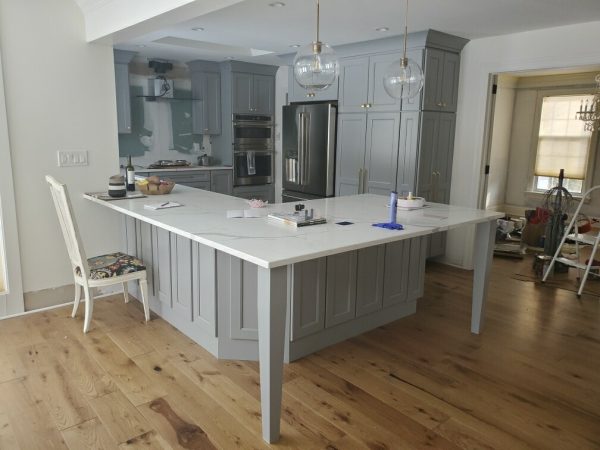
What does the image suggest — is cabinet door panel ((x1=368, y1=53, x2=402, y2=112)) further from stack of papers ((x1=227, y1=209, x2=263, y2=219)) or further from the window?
the window

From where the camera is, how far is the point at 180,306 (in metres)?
3.00

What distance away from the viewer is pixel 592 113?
6.08m

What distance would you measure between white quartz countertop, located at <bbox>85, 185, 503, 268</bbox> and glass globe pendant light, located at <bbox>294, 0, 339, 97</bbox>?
0.75 meters

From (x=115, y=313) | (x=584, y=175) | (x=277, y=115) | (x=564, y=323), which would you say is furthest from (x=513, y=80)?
(x=115, y=313)

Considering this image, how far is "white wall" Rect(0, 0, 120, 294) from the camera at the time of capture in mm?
3195

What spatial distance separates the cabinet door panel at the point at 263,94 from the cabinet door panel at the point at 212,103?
0.48 meters

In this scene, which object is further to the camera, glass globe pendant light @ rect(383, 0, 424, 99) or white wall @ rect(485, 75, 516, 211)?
white wall @ rect(485, 75, 516, 211)

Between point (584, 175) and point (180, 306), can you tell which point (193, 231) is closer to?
point (180, 306)

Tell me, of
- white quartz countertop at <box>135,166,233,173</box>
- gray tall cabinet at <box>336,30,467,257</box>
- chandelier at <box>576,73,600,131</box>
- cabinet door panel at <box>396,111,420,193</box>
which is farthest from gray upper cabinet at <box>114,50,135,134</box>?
chandelier at <box>576,73,600,131</box>

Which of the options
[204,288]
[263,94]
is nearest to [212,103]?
[263,94]

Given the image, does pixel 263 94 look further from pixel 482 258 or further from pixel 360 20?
pixel 482 258

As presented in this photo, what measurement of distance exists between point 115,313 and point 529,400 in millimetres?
2736

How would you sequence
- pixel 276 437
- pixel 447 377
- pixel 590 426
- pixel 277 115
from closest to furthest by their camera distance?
1. pixel 276 437
2. pixel 590 426
3. pixel 447 377
4. pixel 277 115

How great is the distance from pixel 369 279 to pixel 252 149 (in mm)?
3816
